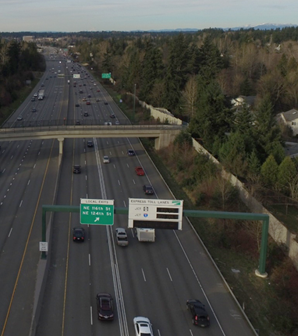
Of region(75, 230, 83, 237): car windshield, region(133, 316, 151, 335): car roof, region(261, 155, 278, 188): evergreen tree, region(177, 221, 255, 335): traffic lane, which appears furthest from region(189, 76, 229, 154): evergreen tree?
region(133, 316, 151, 335): car roof

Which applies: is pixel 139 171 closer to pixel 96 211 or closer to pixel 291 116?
pixel 96 211

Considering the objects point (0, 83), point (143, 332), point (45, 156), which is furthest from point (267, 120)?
point (0, 83)

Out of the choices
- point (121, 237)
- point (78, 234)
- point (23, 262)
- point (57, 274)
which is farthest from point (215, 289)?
point (23, 262)

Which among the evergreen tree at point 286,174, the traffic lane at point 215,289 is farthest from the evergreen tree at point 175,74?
the traffic lane at point 215,289

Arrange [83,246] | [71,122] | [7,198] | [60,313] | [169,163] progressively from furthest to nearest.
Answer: [71,122]
[169,163]
[7,198]
[83,246]
[60,313]

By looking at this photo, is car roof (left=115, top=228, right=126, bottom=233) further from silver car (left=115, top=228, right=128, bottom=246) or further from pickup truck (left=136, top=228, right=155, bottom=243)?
pickup truck (left=136, top=228, right=155, bottom=243)

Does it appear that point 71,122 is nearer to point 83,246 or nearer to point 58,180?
point 58,180
